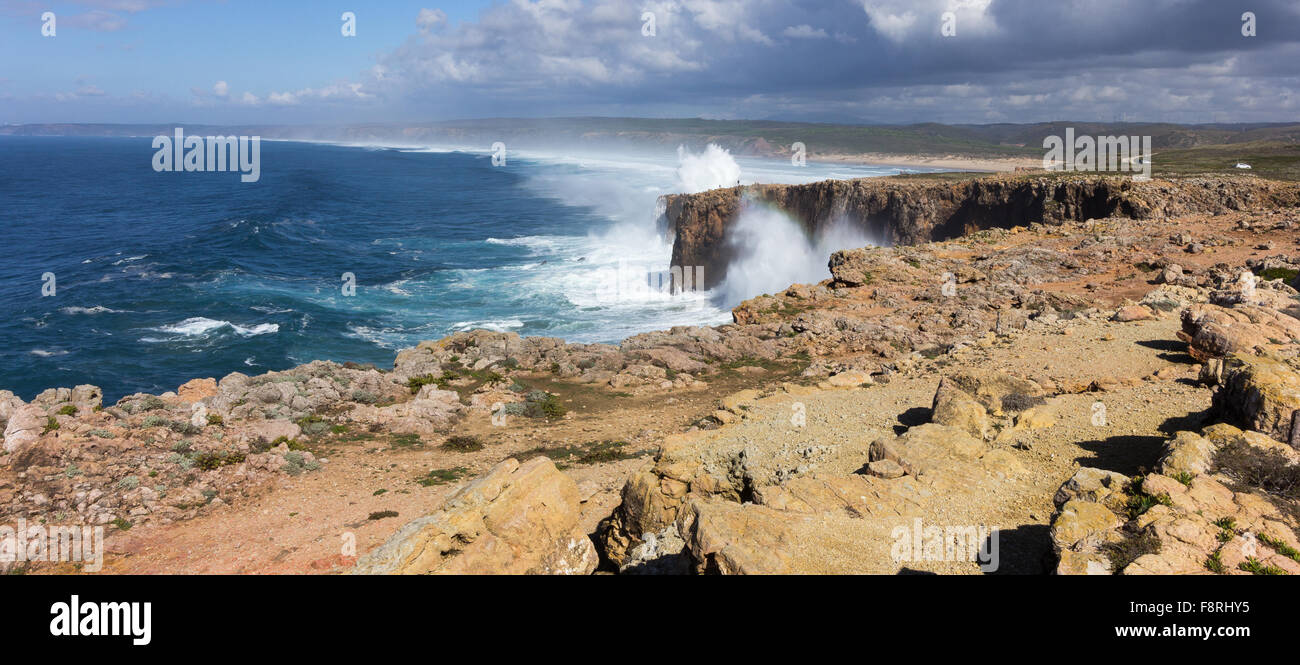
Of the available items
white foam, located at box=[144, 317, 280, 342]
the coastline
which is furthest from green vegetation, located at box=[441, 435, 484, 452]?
the coastline

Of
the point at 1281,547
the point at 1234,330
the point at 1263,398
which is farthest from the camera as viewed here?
the point at 1234,330

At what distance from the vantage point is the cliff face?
3456cm

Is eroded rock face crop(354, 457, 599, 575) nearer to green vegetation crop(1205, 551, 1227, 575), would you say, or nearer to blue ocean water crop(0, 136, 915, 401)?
green vegetation crop(1205, 551, 1227, 575)

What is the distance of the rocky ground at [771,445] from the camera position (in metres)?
7.38

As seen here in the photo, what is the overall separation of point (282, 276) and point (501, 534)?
4876cm

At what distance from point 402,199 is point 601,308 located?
70742 mm

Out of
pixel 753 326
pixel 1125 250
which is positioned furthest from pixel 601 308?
pixel 1125 250

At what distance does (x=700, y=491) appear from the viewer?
963 cm

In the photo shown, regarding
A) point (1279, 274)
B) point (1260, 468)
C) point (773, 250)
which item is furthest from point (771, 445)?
point (773, 250)

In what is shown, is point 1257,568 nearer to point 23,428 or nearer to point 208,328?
point 23,428

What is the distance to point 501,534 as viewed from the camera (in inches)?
335

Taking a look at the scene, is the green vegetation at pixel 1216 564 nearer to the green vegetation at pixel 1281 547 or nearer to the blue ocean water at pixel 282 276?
the green vegetation at pixel 1281 547
